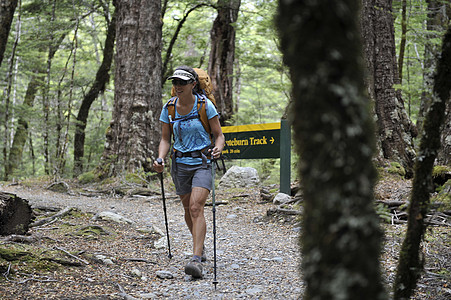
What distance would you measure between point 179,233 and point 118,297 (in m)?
2.88

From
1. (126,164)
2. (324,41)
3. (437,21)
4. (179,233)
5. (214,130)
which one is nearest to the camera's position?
(324,41)

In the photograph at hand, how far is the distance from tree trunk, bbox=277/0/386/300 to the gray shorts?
10.2 feet

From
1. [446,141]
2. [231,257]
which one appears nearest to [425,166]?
[231,257]

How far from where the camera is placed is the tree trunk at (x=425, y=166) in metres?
1.79

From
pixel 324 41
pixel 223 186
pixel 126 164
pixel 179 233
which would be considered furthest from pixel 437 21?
pixel 324 41

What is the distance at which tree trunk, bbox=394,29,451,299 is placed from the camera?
1792mm

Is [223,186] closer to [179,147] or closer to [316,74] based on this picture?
[179,147]

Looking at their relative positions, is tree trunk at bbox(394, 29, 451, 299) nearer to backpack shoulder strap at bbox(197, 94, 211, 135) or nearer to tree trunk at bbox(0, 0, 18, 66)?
backpack shoulder strap at bbox(197, 94, 211, 135)

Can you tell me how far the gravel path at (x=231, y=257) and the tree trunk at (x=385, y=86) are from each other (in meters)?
2.92

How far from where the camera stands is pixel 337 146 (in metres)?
1.12

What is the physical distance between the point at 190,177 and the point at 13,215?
6.62 ft

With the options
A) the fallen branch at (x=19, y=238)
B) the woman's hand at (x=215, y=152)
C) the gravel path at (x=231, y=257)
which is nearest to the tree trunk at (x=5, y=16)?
the gravel path at (x=231, y=257)

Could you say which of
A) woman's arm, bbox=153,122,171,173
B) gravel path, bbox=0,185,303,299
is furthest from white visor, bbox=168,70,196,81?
gravel path, bbox=0,185,303,299

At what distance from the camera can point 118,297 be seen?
10.8 ft
